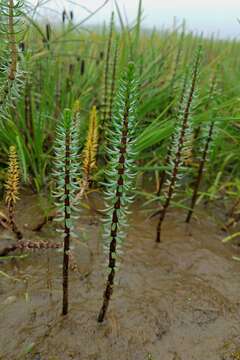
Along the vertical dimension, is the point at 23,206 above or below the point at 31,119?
below

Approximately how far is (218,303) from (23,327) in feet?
2.79

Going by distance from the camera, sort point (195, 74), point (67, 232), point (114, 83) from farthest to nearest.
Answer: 1. point (114, 83)
2. point (195, 74)
3. point (67, 232)

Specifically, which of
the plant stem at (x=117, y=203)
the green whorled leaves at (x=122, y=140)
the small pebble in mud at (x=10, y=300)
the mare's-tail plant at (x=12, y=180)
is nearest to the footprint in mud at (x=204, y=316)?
the plant stem at (x=117, y=203)

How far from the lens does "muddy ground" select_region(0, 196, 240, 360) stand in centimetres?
153

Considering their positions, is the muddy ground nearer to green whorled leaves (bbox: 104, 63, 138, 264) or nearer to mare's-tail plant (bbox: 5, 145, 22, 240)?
mare's-tail plant (bbox: 5, 145, 22, 240)

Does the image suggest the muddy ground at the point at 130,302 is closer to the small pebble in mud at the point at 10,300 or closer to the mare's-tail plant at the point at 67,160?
the small pebble in mud at the point at 10,300

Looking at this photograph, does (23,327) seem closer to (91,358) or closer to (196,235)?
(91,358)

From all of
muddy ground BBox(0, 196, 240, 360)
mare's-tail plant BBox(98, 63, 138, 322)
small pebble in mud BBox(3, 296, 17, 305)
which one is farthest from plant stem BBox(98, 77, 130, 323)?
small pebble in mud BBox(3, 296, 17, 305)

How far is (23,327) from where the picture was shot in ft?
5.16

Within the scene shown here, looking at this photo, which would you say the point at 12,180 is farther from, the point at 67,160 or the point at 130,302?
the point at 130,302

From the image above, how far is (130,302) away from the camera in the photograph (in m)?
1.75

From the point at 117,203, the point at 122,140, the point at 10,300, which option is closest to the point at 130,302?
the point at 10,300

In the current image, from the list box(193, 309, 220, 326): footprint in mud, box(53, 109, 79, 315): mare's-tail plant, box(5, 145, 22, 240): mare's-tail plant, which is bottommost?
box(193, 309, 220, 326): footprint in mud

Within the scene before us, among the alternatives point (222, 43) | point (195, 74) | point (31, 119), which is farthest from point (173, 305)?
point (222, 43)
